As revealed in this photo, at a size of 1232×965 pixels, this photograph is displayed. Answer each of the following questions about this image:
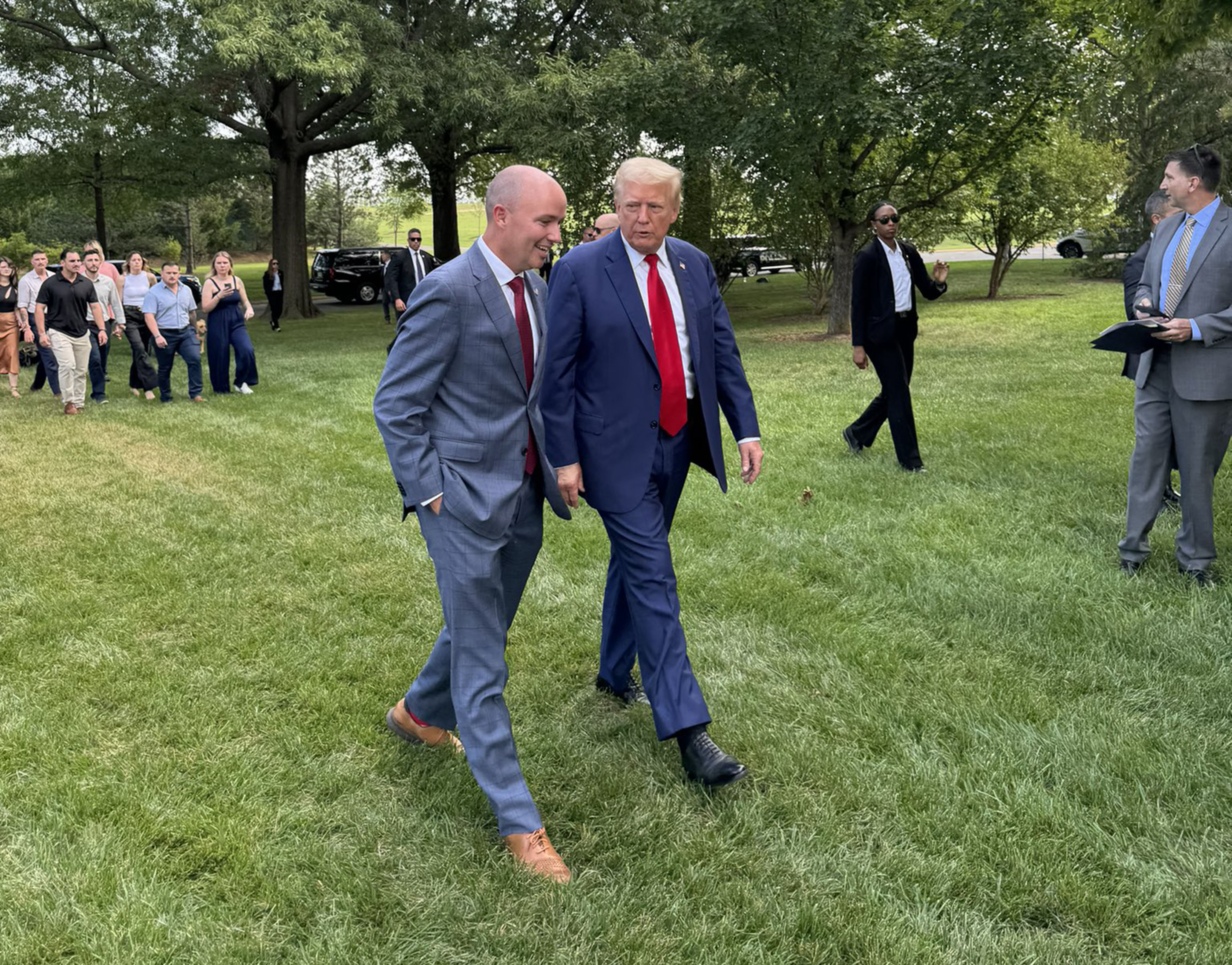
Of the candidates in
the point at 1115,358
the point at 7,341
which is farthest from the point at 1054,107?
the point at 7,341

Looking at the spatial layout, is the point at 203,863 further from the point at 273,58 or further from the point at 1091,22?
the point at 1091,22

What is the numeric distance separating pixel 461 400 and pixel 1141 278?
194 inches

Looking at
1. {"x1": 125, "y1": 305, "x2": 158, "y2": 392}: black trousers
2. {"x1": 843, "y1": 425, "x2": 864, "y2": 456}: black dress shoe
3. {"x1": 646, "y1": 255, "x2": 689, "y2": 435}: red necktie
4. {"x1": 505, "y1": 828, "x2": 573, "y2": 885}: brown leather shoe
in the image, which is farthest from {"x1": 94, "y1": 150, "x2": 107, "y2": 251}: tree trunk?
{"x1": 505, "y1": 828, "x2": 573, "y2": 885}: brown leather shoe

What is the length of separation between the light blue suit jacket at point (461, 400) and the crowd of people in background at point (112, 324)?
1107cm

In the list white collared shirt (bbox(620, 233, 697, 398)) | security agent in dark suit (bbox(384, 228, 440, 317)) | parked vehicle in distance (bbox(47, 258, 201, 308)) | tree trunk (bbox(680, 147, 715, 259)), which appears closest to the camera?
white collared shirt (bbox(620, 233, 697, 398))

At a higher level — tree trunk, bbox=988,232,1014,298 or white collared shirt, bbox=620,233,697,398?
tree trunk, bbox=988,232,1014,298

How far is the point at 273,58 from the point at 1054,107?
41.8ft

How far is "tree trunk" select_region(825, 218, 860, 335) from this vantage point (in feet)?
63.9

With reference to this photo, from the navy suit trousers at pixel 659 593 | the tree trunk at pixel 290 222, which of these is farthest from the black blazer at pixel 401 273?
the tree trunk at pixel 290 222

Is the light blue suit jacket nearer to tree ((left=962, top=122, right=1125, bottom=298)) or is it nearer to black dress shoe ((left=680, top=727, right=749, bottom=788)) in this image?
black dress shoe ((left=680, top=727, right=749, bottom=788))

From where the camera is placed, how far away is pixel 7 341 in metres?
14.4

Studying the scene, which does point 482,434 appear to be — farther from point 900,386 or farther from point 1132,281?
point 1132,281

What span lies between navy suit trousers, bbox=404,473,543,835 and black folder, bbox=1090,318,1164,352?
358 centimetres

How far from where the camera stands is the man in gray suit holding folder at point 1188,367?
543cm
